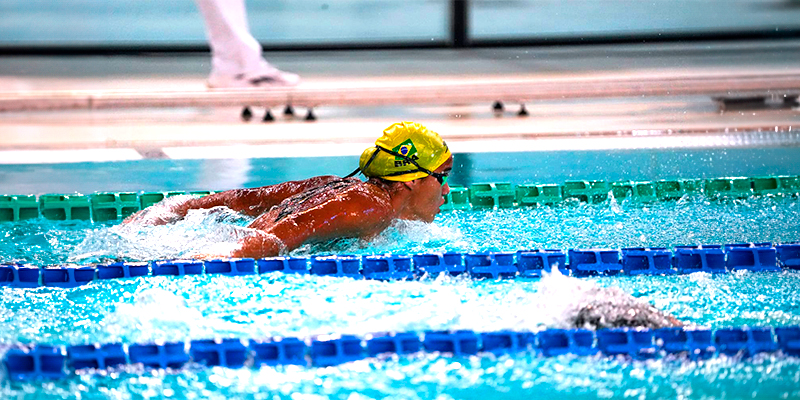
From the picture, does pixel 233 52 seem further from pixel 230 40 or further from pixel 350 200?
pixel 350 200

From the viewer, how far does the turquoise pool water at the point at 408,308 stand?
7.22ft

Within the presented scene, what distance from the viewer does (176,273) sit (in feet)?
9.95

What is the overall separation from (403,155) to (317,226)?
0.46 meters

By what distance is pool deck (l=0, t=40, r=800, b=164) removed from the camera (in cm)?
598

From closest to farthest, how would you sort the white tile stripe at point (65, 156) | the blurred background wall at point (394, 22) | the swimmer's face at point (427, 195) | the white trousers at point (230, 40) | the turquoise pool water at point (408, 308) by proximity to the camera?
the turquoise pool water at point (408, 308) → the swimmer's face at point (427, 195) → the white tile stripe at point (65, 156) → the white trousers at point (230, 40) → the blurred background wall at point (394, 22)

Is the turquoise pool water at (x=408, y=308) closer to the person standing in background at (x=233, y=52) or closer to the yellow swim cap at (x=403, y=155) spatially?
the yellow swim cap at (x=403, y=155)

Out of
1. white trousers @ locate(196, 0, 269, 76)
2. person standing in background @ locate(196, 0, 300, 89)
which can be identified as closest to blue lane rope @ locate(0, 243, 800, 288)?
person standing in background @ locate(196, 0, 300, 89)

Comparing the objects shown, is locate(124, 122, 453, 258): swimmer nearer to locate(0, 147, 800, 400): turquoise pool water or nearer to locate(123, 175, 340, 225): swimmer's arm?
locate(123, 175, 340, 225): swimmer's arm

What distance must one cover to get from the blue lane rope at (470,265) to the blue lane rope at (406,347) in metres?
0.68

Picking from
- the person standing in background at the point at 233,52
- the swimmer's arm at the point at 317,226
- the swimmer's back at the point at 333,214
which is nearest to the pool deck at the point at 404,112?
the person standing in background at the point at 233,52

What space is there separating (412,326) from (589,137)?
391 cm

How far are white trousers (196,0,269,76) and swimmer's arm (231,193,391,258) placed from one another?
477cm

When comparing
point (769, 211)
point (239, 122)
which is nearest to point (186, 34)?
point (239, 122)

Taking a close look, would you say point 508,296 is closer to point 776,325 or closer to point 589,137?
point 776,325
